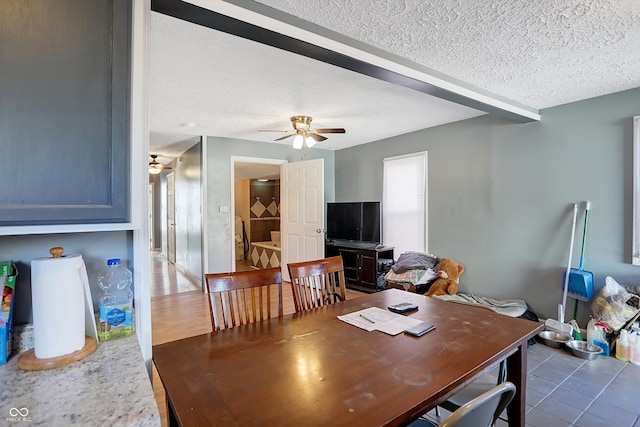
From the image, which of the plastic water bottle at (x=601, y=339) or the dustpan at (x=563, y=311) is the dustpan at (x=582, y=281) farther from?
the plastic water bottle at (x=601, y=339)

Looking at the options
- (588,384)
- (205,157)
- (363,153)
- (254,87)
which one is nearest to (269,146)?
(205,157)

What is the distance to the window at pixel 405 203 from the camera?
4.59 m

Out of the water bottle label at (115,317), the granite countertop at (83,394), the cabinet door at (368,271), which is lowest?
the cabinet door at (368,271)

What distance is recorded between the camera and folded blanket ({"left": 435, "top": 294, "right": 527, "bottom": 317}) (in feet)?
10.9

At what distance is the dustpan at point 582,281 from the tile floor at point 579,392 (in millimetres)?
549

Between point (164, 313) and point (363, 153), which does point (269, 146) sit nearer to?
point (363, 153)

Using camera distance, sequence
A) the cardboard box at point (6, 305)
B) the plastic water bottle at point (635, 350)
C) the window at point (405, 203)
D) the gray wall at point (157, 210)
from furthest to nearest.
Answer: the gray wall at point (157, 210), the window at point (405, 203), the plastic water bottle at point (635, 350), the cardboard box at point (6, 305)

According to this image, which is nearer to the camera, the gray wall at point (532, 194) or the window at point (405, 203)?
the gray wall at point (532, 194)

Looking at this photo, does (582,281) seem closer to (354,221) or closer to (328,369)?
(354,221)

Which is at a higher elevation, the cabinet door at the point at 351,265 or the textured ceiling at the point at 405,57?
the textured ceiling at the point at 405,57

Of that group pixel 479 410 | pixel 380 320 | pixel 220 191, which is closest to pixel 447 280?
pixel 380 320

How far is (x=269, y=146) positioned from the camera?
5.38 meters

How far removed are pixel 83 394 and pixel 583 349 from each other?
11.6 ft

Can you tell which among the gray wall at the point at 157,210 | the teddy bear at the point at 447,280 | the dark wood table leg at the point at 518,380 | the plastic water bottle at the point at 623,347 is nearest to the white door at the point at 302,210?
the teddy bear at the point at 447,280
